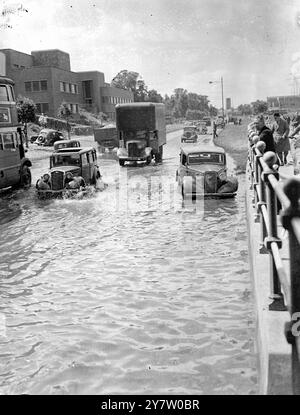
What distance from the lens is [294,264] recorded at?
274 centimetres

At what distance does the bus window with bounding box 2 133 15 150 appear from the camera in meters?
19.5

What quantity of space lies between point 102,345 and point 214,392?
1.66 m

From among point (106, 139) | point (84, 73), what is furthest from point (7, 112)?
point (84, 73)

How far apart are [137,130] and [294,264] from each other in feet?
80.8

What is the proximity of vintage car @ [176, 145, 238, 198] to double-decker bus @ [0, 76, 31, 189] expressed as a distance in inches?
290

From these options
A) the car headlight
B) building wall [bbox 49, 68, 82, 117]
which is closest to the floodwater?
the car headlight

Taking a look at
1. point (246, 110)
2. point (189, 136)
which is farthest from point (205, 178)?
point (246, 110)

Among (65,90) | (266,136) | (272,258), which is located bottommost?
(272,258)

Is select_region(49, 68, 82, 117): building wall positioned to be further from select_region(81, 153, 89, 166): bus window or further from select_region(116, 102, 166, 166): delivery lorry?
select_region(81, 153, 89, 166): bus window

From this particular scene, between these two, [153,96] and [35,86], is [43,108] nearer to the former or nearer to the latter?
[35,86]

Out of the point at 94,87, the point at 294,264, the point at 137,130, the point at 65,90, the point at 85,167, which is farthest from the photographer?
the point at 94,87

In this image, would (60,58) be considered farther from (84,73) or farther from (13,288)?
(13,288)

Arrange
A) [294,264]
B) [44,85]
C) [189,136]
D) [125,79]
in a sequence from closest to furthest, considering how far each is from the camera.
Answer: [294,264] → [189,136] → [44,85] → [125,79]

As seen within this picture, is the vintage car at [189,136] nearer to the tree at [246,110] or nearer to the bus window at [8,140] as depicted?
the bus window at [8,140]
